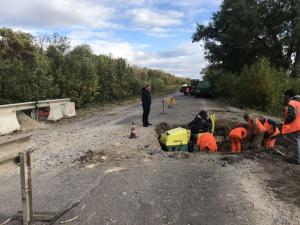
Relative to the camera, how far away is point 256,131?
1389 cm

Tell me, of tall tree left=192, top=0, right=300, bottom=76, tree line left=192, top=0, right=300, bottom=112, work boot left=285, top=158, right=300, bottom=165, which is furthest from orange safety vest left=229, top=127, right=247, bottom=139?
tall tree left=192, top=0, right=300, bottom=76

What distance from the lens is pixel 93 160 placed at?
35.1ft

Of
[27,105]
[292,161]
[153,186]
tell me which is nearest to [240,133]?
[292,161]

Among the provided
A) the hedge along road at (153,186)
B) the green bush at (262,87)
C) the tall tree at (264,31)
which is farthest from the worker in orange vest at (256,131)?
the tall tree at (264,31)

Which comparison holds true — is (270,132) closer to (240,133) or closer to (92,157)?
(240,133)

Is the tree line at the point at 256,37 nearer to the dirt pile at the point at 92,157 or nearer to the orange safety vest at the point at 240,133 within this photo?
the orange safety vest at the point at 240,133

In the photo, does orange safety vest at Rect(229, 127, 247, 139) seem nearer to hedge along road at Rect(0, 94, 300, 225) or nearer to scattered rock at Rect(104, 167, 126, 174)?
hedge along road at Rect(0, 94, 300, 225)

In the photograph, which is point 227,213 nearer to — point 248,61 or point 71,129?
point 71,129

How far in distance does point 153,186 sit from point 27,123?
1085cm

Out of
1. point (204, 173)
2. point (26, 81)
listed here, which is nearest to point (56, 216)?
point (204, 173)

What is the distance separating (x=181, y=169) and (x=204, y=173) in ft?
1.86

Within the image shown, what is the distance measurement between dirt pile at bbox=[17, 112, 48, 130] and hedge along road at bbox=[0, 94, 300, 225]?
5247 millimetres

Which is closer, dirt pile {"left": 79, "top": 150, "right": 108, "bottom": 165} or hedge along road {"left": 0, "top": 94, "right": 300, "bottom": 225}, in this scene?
hedge along road {"left": 0, "top": 94, "right": 300, "bottom": 225}

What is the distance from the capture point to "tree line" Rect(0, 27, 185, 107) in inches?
854
